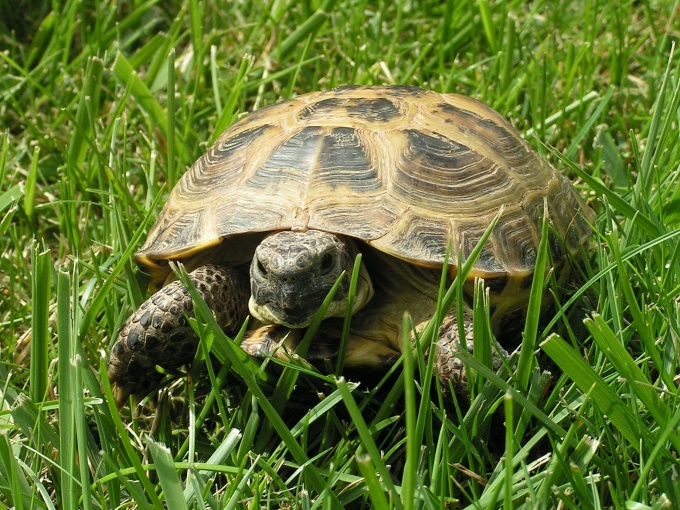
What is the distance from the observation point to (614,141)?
3807 millimetres

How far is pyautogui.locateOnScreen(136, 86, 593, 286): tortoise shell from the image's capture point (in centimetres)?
244

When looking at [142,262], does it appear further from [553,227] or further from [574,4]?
[574,4]

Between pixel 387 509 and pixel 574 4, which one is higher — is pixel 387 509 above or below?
below

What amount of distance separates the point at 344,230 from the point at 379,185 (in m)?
0.22

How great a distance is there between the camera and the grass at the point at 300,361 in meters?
1.91

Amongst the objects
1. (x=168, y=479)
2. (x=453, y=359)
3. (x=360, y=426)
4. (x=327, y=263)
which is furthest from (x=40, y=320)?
(x=453, y=359)

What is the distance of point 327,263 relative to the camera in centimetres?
231

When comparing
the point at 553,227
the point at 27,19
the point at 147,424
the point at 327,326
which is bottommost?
the point at 147,424

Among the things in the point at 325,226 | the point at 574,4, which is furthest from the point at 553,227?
the point at 574,4

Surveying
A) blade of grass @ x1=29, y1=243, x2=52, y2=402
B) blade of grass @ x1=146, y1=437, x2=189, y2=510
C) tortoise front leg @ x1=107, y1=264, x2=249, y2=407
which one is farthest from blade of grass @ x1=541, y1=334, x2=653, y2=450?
blade of grass @ x1=29, y1=243, x2=52, y2=402

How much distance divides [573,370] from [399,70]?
2.70m

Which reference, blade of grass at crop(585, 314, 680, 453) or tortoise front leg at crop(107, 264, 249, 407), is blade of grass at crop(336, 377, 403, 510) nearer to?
blade of grass at crop(585, 314, 680, 453)

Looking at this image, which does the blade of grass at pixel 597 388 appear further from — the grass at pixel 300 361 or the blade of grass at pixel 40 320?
the blade of grass at pixel 40 320

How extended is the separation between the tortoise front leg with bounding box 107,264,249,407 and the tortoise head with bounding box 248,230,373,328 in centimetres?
17
